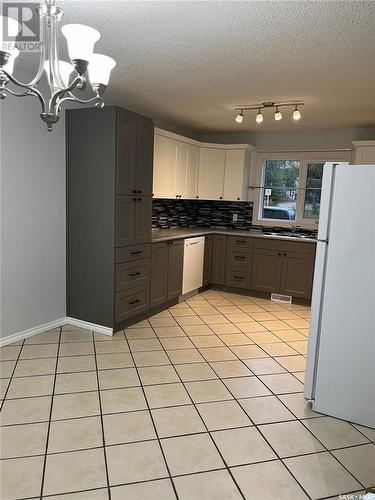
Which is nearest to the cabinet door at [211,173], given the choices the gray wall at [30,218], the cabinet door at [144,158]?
the cabinet door at [144,158]

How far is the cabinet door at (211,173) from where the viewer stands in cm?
557

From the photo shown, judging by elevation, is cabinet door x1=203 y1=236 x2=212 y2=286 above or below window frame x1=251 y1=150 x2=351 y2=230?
below

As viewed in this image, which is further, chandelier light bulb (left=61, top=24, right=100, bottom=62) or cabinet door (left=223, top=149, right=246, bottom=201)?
cabinet door (left=223, top=149, right=246, bottom=201)

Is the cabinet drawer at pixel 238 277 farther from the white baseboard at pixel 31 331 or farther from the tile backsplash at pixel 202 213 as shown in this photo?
the white baseboard at pixel 31 331

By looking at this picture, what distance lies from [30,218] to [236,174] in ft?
10.3

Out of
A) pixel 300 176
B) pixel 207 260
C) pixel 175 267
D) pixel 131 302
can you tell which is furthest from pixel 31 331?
pixel 300 176

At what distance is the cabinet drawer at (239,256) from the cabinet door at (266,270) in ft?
0.25

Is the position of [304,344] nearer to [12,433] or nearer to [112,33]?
[12,433]

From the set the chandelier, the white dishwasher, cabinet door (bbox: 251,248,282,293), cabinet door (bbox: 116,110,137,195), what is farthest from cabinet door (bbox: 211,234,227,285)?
the chandelier

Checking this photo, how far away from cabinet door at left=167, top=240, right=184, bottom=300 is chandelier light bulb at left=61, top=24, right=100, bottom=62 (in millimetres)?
2929

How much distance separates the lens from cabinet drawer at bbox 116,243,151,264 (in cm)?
361

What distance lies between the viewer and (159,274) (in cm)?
428

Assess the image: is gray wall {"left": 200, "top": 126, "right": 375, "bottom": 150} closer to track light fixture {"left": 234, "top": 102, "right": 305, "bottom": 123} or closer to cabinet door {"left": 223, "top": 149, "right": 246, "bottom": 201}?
→ cabinet door {"left": 223, "top": 149, "right": 246, "bottom": 201}

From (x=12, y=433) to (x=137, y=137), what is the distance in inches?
107
